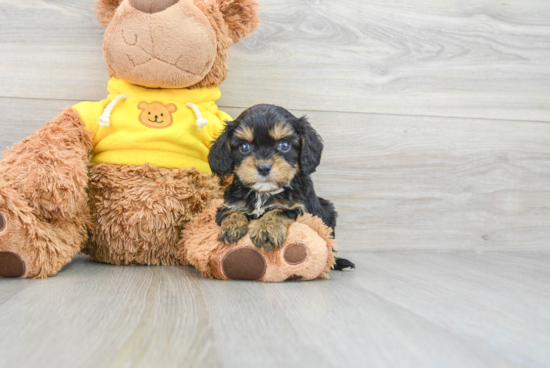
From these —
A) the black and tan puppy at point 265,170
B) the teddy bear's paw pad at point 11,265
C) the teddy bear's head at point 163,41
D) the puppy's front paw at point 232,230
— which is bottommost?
the teddy bear's paw pad at point 11,265

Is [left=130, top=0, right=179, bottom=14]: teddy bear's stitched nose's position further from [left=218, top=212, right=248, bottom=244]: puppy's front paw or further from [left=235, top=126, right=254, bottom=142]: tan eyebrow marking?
[left=218, top=212, right=248, bottom=244]: puppy's front paw

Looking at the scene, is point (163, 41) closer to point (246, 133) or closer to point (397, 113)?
point (246, 133)

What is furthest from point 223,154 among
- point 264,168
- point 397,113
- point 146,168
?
point 397,113

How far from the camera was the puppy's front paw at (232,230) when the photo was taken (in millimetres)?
1421

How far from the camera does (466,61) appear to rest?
2279 mm

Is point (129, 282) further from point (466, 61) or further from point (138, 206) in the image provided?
point (466, 61)

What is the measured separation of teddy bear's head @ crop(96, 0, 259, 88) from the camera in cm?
155

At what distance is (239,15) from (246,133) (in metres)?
0.58

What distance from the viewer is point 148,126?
165 cm

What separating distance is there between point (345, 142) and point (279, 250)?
0.96m

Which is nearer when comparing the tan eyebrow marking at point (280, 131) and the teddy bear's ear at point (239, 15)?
the tan eyebrow marking at point (280, 131)

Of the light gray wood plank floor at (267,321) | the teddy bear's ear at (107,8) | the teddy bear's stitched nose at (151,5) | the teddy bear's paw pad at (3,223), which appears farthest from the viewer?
the teddy bear's ear at (107,8)

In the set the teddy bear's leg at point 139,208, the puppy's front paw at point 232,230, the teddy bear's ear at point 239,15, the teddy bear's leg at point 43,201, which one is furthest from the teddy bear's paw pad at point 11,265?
the teddy bear's ear at point 239,15

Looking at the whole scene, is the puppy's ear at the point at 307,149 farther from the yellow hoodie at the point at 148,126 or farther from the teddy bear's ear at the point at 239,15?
the teddy bear's ear at the point at 239,15
